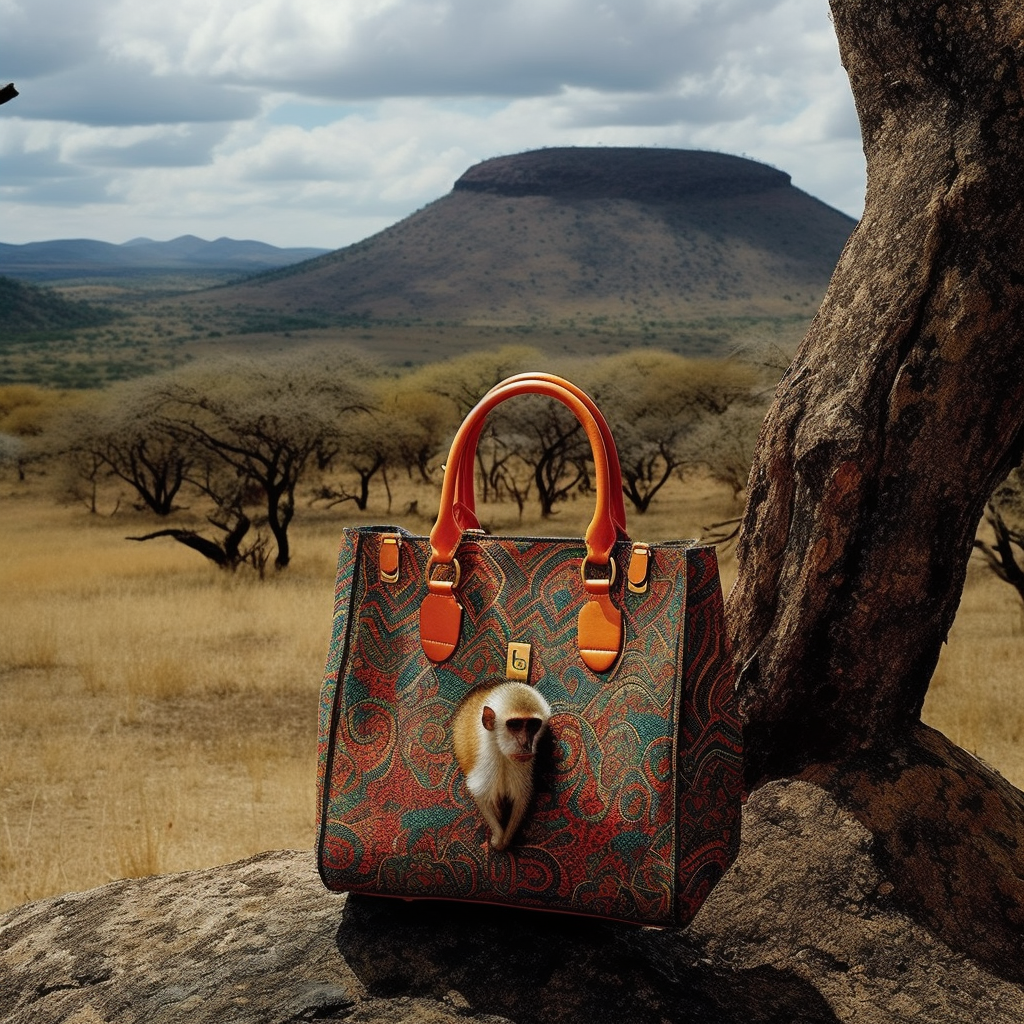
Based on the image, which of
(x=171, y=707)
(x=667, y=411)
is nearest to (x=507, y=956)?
(x=171, y=707)

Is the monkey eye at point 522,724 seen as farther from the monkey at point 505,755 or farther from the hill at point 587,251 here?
the hill at point 587,251

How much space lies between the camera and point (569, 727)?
2.14m

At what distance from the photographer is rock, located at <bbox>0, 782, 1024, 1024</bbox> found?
2.15 meters

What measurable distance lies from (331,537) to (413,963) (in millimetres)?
20470

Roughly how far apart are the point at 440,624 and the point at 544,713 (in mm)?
268

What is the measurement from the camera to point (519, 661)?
2.19 metres

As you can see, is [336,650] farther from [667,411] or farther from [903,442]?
[667,411]

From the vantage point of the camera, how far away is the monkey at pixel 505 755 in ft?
6.92

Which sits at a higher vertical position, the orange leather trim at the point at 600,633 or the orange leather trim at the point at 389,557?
the orange leather trim at the point at 389,557

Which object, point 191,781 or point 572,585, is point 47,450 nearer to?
point 191,781

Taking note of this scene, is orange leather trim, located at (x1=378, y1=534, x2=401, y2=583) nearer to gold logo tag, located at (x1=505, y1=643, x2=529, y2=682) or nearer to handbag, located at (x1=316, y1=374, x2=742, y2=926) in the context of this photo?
handbag, located at (x1=316, y1=374, x2=742, y2=926)

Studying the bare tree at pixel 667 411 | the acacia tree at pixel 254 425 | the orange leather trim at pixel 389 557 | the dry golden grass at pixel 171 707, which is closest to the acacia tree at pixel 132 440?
the acacia tree at pixel 254 425

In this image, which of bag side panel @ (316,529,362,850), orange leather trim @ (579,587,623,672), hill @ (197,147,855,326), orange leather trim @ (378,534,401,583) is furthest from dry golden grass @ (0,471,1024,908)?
hill @ (197,147,855,326)

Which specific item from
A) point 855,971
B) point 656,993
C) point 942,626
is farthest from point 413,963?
point 942,626
